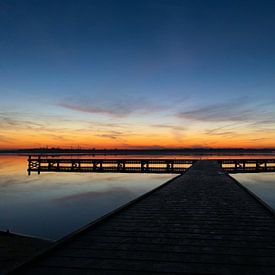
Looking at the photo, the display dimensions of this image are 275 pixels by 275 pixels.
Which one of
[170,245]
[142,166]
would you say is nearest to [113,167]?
[142,166]

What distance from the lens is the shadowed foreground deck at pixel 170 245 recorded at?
3670 millimetres

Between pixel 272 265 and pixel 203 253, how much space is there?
941 mm

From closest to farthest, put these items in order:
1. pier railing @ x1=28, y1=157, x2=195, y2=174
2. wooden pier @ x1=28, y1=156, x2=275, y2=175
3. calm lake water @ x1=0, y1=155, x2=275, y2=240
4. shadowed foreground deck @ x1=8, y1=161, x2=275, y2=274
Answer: shadowed foreground deck @ x1=8, y1=161, x2=275, y2=274 < calm lake water @ x1=0, y1=155, x2=275, y2=240 < wooden pier @ x1=28, y1=156, x2=275, y2=175 < pier railing @ x1=28, y1=157, x2=195, y2=174

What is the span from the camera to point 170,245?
15.0 feet

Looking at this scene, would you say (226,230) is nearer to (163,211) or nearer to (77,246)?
(163,211)

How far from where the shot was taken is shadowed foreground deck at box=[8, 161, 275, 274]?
12.0ft

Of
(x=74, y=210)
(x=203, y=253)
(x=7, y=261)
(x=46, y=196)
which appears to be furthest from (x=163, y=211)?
(x=46, y=196)

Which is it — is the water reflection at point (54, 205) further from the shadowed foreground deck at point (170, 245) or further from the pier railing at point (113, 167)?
the shadowed foreground deck at point (170, 245)

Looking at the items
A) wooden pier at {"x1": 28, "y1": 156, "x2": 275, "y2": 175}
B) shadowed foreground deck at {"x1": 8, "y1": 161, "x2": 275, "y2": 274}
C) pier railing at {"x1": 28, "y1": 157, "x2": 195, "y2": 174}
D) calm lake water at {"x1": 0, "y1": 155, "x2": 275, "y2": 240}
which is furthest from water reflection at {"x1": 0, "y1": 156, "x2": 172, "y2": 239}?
shadowed foreground deck at {"x1": 8, "y1": 161, "x2": 275, "y2": 274}

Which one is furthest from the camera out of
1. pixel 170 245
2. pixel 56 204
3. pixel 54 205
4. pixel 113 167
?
pixel 113 167

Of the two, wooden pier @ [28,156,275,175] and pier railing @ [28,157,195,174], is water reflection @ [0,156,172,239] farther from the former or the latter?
wooden pier @ [28,156,275,175]

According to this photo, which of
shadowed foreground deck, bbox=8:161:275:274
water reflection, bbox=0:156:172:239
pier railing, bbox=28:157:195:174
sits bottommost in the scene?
water reflection, bbox=0:156:172:239

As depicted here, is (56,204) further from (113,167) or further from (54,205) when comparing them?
(113,167)

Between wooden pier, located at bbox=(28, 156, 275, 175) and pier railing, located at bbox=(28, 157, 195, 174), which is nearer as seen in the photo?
wooden pier, located at bbox=(28, 156, 275, 175)
